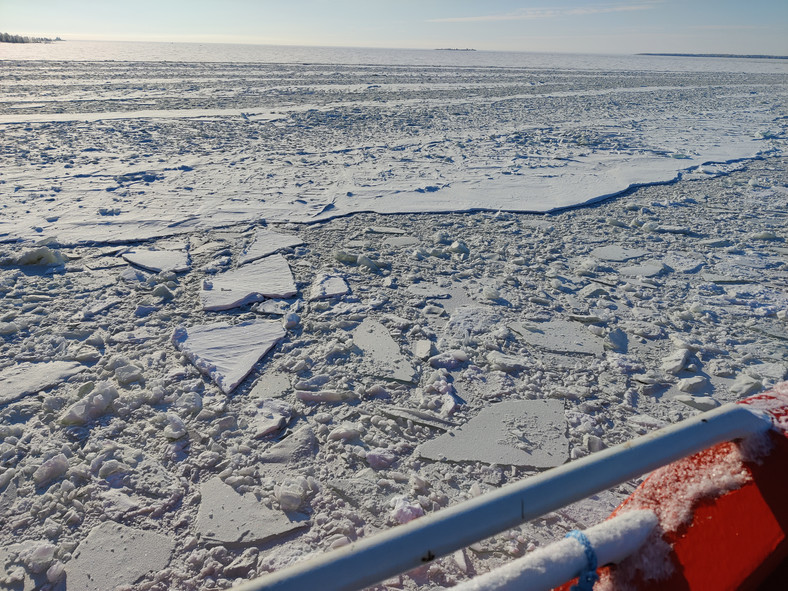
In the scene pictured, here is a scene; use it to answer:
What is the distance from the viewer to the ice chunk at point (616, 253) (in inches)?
147

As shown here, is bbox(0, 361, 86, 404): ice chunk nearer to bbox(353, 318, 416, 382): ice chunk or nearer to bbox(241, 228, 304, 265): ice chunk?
bbox(353, 318, 416, 382): ice chunk

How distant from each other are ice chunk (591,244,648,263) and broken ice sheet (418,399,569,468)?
1928mm

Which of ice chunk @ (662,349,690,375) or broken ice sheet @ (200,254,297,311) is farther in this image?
broken ice sheet @ (200,254,297,311)

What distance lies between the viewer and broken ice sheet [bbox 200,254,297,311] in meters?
2.99

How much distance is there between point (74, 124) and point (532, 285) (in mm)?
8320

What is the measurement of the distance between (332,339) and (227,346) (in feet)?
1.71

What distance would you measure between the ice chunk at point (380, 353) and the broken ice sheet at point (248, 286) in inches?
25.1

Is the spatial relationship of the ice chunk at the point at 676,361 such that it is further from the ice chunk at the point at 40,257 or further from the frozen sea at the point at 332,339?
the ice chunk at the point at 40,257

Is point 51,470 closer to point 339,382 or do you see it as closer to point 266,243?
point 339,382

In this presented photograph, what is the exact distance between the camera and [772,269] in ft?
11.6

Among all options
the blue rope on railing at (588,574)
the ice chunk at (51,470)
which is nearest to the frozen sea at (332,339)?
the ice chunk at (51,470)

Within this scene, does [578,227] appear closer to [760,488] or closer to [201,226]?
[201,226]

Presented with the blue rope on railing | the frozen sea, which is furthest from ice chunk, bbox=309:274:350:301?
the blue rope on railing

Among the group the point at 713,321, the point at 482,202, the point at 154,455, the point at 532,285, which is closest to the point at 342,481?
the point at 154,455
